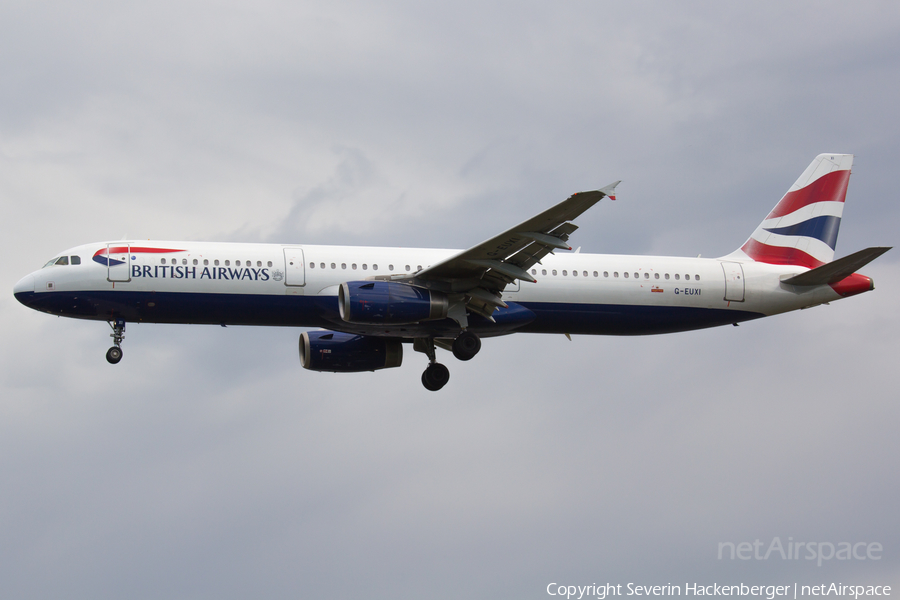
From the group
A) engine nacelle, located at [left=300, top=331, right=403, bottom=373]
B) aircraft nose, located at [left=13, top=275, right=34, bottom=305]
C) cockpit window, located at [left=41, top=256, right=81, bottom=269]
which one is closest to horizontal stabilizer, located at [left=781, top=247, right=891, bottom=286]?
engine nacelle, located at [left=300, top=331, right=403, bottom=373]

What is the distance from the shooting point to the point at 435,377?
1380 inches

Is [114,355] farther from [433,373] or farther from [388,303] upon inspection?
[433,373]

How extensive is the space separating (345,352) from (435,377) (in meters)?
3.45

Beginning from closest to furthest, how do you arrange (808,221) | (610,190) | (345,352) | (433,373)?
(610,190), (433,373), (345,352), (808,221)

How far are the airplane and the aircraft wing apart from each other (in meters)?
0.05

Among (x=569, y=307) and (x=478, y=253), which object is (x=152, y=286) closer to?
(x=478, y=253)

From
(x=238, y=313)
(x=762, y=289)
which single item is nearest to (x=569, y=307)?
(x=762, y=289)

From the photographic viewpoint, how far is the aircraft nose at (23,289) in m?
31.0

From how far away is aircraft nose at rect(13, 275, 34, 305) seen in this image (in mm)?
31047

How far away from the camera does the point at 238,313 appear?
31.3 meters

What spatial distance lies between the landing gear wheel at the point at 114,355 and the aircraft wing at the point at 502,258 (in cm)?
971

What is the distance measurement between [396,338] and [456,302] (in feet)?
16.5

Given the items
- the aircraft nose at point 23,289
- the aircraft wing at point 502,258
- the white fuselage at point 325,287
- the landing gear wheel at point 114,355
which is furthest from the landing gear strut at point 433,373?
the aircraft nose at point 23,289

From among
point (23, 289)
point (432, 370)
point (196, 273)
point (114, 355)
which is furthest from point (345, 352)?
point (23, 289)
